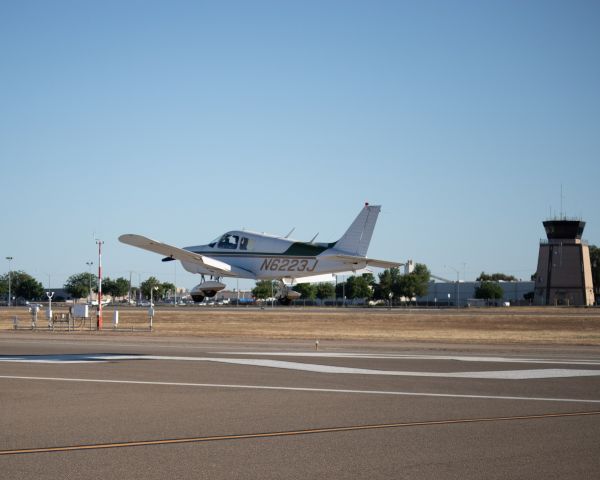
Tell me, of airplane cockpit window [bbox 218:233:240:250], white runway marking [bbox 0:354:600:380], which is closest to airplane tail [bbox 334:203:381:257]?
airplane cockpit window [bbox 218:233:240:250]

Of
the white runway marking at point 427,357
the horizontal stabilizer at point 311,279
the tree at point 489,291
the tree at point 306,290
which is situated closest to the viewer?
the white runway marking at point 427,357

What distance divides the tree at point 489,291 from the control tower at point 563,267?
3154 cm

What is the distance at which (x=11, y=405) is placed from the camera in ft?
43.5

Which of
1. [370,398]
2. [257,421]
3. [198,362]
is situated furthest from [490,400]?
[198,362]

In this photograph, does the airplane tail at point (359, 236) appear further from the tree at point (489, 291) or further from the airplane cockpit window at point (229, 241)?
the tree at point (489, 291)

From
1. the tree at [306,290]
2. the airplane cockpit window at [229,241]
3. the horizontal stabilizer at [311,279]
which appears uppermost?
the airplane cockpit window at [229,241]

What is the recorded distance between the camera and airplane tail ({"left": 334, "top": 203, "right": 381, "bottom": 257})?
5172cm

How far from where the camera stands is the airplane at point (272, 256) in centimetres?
5106

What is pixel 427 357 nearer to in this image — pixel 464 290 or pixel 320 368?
pixel 320 368

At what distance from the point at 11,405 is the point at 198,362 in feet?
27.6

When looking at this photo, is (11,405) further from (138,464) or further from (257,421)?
(138,464)

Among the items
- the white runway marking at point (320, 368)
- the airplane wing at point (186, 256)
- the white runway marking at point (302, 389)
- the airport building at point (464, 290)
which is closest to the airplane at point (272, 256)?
the airplane wing at point (186, 256)

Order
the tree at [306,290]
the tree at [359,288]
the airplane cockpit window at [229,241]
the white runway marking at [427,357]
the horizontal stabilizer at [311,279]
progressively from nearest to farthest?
the white runway marking at [427,357] → the horizontal stabilizer at [311,279] → the airplane cockpit window at [229,241] → the tree at [359,288] → the tree at [306,290]

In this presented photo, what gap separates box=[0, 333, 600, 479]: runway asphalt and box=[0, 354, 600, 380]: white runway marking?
0.05 metres
